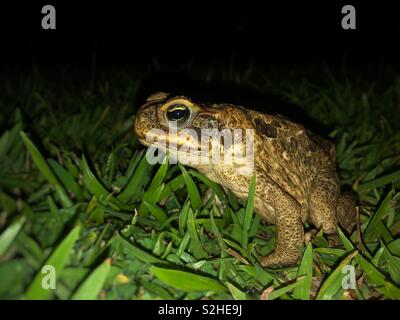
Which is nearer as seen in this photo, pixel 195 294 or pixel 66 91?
pixel 195 294

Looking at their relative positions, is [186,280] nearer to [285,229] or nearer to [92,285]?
[92,285]

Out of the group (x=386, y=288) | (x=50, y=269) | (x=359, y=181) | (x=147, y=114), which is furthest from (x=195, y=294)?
(x=359, y=181)

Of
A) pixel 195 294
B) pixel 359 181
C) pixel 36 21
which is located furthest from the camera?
pixel 36 21

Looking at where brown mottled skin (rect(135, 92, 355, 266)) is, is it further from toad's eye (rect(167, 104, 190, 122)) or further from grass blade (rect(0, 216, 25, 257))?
grass blade (rect(0, 216, 25, 257))

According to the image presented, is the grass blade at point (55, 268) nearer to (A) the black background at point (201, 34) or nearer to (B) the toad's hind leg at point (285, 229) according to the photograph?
(B) the toad's hind leg at point (285, 229)

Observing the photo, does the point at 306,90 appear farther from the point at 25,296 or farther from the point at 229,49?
the point at 229,49

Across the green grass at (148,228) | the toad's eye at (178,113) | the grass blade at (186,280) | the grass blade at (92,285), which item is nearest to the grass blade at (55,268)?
the green grass at (148,228)

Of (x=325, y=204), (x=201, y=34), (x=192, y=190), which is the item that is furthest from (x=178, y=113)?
(x=201, y=34)
